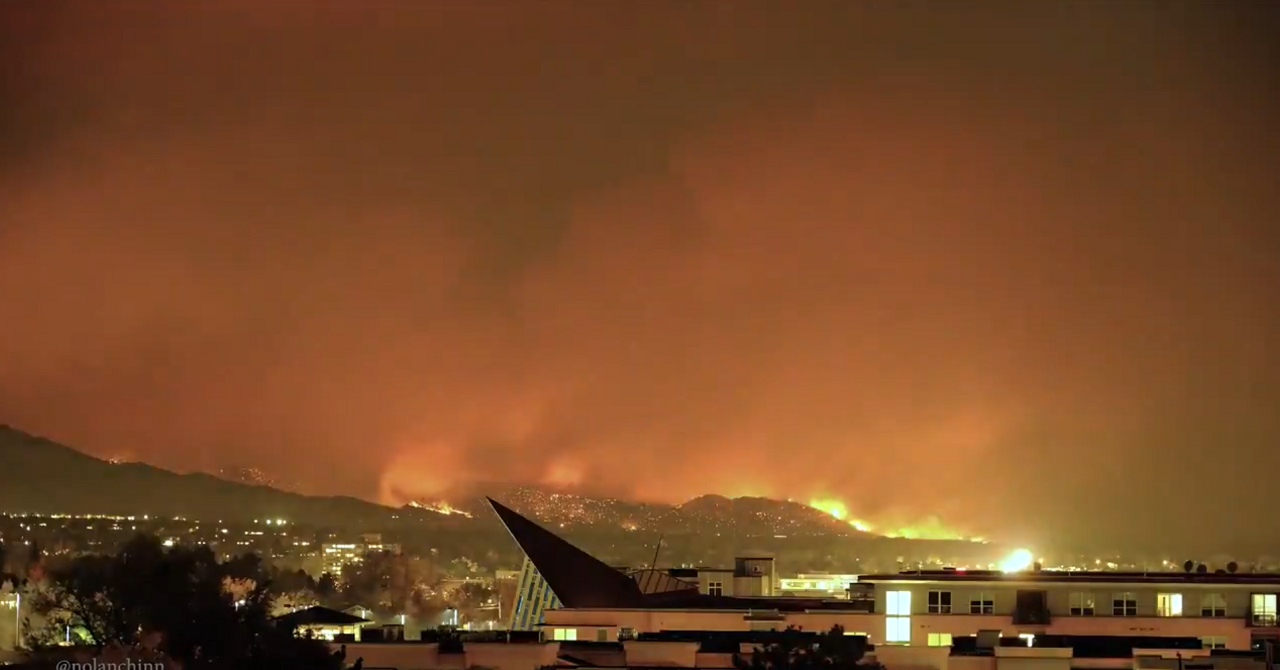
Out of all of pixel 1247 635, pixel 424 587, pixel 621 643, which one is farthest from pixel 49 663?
pixel 424 587

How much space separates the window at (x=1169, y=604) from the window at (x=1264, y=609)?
6.83ft

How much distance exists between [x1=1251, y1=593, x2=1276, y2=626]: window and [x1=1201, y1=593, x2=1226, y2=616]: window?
2.89 ft

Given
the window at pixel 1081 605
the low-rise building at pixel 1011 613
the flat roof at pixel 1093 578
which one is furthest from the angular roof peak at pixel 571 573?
the window at pixel 1081 605

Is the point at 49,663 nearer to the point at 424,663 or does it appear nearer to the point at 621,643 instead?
the point at 424,663

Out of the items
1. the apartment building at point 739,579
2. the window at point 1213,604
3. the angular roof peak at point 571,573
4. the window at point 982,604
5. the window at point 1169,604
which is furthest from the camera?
the apartment building at point 739,579

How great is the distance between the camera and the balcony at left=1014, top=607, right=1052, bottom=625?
67.4m

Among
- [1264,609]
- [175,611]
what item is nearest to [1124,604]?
[1264,609]

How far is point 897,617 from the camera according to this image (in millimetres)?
67938

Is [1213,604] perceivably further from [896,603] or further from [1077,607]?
[896,603]

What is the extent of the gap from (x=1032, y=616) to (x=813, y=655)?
1714 centimetres

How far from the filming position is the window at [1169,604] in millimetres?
67938

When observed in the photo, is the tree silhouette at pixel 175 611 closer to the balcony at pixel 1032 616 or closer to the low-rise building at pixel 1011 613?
the low-rise building at pixel 1011 613

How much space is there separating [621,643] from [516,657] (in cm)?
402

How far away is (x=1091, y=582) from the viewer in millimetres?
69312
